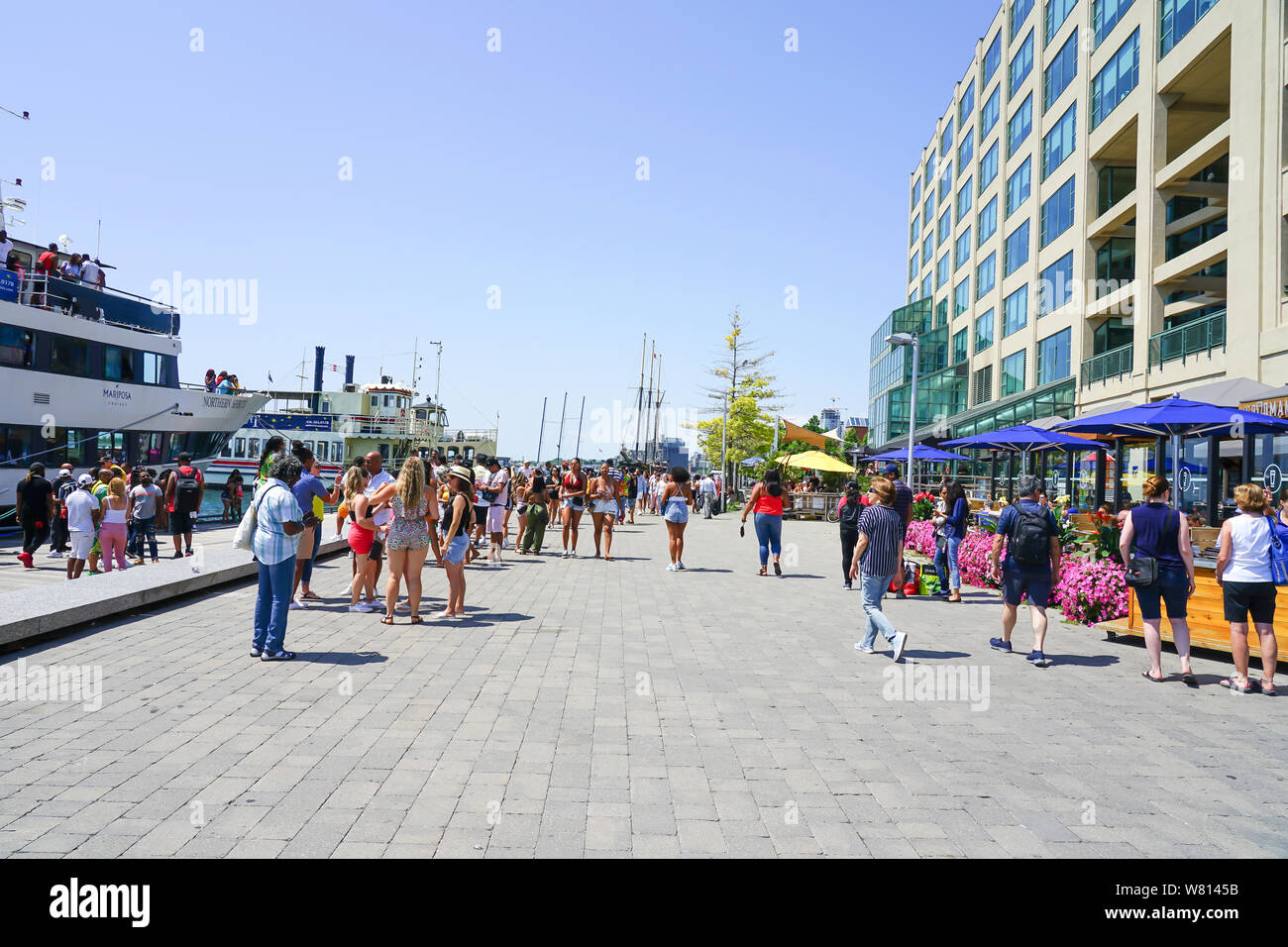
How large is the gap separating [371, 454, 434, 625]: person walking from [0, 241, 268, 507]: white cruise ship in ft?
61.4

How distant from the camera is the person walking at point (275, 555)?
7.31 metres

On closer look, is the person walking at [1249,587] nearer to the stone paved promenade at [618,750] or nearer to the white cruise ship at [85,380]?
the stone paved promenade at [618,750]

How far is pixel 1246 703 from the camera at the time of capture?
663 cm

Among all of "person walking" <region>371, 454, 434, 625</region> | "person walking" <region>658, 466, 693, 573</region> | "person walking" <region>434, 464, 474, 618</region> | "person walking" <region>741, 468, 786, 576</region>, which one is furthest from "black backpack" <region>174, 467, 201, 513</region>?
"person walking" <region>741, 468, 786, 576</region>

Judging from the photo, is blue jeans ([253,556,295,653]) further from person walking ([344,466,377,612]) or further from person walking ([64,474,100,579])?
person walking ([64,474,100,579])

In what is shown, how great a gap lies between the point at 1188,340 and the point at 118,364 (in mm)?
30012

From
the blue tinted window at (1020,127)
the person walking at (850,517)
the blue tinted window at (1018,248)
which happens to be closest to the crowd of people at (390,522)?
the person walking at (850,517)

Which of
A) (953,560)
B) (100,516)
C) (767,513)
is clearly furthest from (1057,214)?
(100,516)

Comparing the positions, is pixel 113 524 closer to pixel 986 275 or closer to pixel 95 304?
pixel 95 304

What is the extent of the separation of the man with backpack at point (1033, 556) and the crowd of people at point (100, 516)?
12.3 meters

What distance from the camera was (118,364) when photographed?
26.5 m
